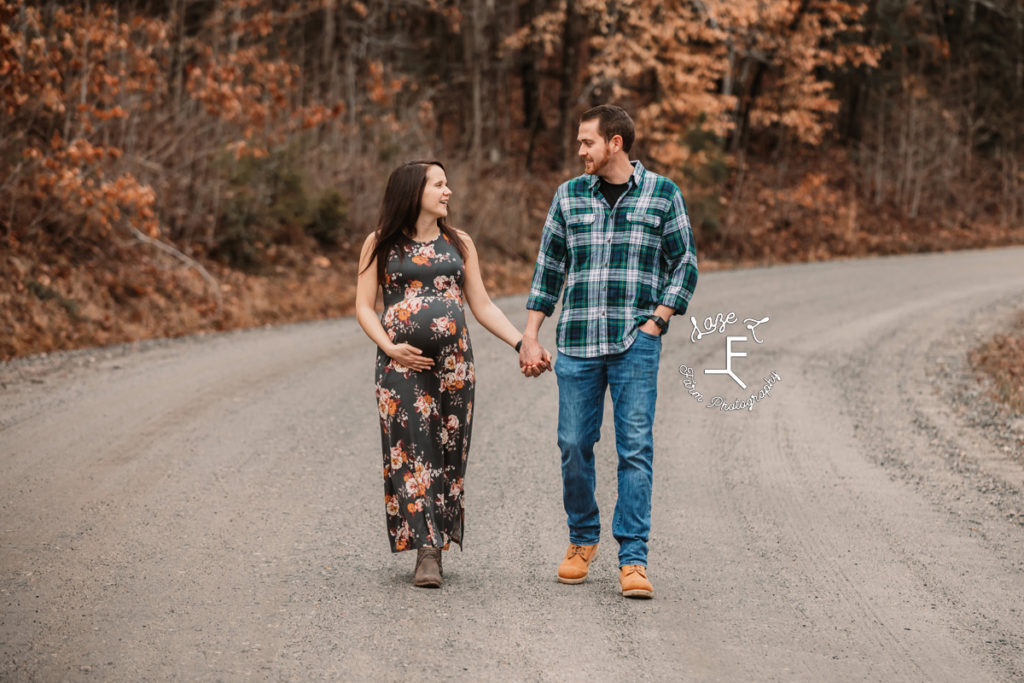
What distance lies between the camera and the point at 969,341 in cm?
1355

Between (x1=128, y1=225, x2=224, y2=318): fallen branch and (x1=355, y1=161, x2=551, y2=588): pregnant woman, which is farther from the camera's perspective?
(x1=128, y1=225, x2=224, y2=318): fallen branch

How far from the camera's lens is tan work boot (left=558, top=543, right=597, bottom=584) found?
5168 mm

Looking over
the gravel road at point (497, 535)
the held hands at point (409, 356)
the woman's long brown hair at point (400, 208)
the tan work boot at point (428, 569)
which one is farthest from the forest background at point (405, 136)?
the tan work boot at point (428, 569)

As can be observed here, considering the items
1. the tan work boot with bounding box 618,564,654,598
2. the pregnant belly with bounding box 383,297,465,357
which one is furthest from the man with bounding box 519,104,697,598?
the pregnant belly with bounding box 383,297,465,357

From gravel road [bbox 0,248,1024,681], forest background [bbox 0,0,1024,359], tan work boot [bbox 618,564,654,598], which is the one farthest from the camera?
forest background [bbox 0,0,1024,359]

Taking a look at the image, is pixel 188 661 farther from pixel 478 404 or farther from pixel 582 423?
pixel 478 404

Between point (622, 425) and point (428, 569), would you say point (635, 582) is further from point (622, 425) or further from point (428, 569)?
point (428, 569)

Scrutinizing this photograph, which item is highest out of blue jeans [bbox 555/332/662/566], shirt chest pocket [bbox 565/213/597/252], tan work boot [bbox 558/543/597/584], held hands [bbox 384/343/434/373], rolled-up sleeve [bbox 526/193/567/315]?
shirt chest pocket [bbox 565/213/597/252]

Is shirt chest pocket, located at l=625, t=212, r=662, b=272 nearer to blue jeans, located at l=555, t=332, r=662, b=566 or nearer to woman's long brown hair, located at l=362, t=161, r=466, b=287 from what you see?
blue jeans, located at l=555, t=332, r=662, b=566

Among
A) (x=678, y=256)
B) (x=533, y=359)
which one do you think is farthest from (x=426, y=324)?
(x=678, y=256)

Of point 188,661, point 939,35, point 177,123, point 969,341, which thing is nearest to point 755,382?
point 969,341

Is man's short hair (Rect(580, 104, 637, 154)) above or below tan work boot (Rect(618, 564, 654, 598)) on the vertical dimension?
above

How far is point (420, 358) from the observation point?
514 cm

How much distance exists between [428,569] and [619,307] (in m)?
1.50
